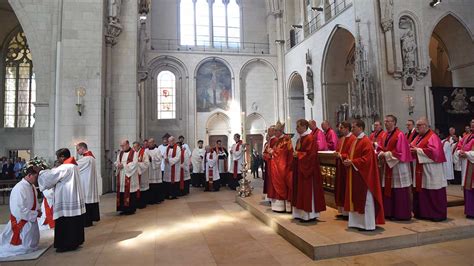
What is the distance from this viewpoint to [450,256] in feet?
13.6

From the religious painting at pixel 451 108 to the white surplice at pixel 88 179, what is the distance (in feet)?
42.2

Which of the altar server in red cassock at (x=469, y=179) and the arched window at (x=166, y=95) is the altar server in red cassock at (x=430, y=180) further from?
the arched window at (x=166, y=95)

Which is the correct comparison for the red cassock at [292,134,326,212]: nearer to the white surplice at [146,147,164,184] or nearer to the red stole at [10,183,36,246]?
the red stole at [10,183,36,246]

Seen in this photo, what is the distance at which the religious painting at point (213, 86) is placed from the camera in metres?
21.8

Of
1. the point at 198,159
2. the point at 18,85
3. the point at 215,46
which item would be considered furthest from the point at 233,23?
the point at 198,159

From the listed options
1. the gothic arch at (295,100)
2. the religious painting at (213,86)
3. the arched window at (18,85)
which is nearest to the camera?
the arched window at (18,85)

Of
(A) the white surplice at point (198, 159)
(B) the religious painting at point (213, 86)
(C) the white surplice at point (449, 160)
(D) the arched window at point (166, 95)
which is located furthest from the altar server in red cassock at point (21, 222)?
(B) the religious painting at point (213, 86)

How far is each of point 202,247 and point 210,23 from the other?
67.7 feet

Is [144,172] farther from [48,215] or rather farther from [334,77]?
[334,77]

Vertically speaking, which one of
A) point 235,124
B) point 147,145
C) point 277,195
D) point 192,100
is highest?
point 192,100

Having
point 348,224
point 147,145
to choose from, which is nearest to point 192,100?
point 147,145

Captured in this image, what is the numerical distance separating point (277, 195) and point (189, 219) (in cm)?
199

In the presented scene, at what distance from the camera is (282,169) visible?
6207mm

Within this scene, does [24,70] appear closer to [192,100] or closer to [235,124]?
[192,100]
